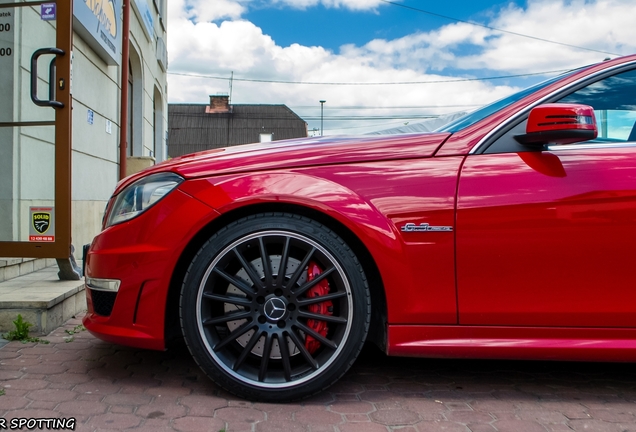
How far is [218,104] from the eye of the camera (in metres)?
53.0

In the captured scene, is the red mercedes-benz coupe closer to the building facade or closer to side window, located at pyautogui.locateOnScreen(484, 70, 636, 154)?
side window, located at pyautogui.locateOnScreen(484, 70, 636, 154)

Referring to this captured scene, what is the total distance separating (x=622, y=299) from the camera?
2283mm

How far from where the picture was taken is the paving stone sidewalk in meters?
2.17

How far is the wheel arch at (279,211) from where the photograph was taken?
2400 mm

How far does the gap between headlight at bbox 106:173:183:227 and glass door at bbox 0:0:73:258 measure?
1.58 metres

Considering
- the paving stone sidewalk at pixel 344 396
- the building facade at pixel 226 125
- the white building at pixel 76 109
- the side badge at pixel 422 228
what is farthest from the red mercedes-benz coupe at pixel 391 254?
the building facade at pixel 226 125

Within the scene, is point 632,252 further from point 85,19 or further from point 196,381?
point 85,19

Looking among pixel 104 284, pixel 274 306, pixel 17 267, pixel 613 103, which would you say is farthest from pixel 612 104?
pixel 17 267

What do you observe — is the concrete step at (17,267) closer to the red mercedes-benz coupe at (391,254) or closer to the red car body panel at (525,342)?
the red mercedes-benz coupe at (391,254)

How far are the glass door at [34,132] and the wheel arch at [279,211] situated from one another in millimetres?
1897

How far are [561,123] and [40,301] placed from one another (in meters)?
2.98

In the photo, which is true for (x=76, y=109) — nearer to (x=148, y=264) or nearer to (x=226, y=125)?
(x=148, y=264)

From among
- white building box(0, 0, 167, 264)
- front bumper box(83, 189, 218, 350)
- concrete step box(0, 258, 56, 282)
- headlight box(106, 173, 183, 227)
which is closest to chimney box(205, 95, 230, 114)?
white building box(0, 0, 167, 264)

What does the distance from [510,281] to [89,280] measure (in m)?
1.86
